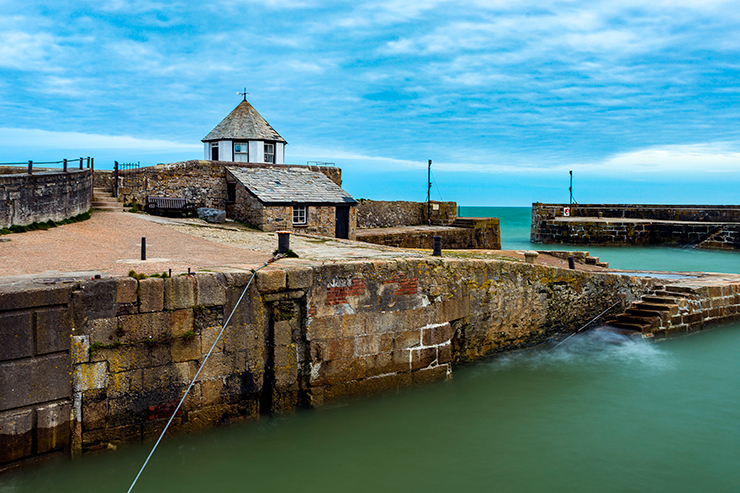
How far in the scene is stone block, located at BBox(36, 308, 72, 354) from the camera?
705cm

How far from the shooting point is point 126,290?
299 inches

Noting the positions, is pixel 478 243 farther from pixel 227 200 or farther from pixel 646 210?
pixel 646 210

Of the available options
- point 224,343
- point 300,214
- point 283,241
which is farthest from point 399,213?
point 224,343

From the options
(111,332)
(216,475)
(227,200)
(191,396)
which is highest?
(227,200)

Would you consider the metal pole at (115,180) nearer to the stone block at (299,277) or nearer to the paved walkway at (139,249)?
the paved walkway at (139,249)

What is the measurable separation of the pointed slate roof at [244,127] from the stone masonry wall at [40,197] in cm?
1277

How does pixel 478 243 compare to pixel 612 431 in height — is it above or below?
above

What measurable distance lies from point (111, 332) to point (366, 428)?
4.28 m

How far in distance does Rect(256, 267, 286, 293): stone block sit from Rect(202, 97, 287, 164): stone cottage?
21006 mm

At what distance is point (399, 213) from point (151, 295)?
→ 2583 cm

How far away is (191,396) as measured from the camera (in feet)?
27.1

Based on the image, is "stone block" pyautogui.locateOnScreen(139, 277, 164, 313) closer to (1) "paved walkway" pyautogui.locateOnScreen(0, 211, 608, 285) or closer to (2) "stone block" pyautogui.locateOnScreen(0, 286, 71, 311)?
(1) "paved walkway" pyautogui.locateOnScreen(0, 211, 608, 285)

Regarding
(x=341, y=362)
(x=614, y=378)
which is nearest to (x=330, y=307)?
(x=341, y=362)

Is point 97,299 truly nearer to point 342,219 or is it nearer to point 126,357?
point 126,357
